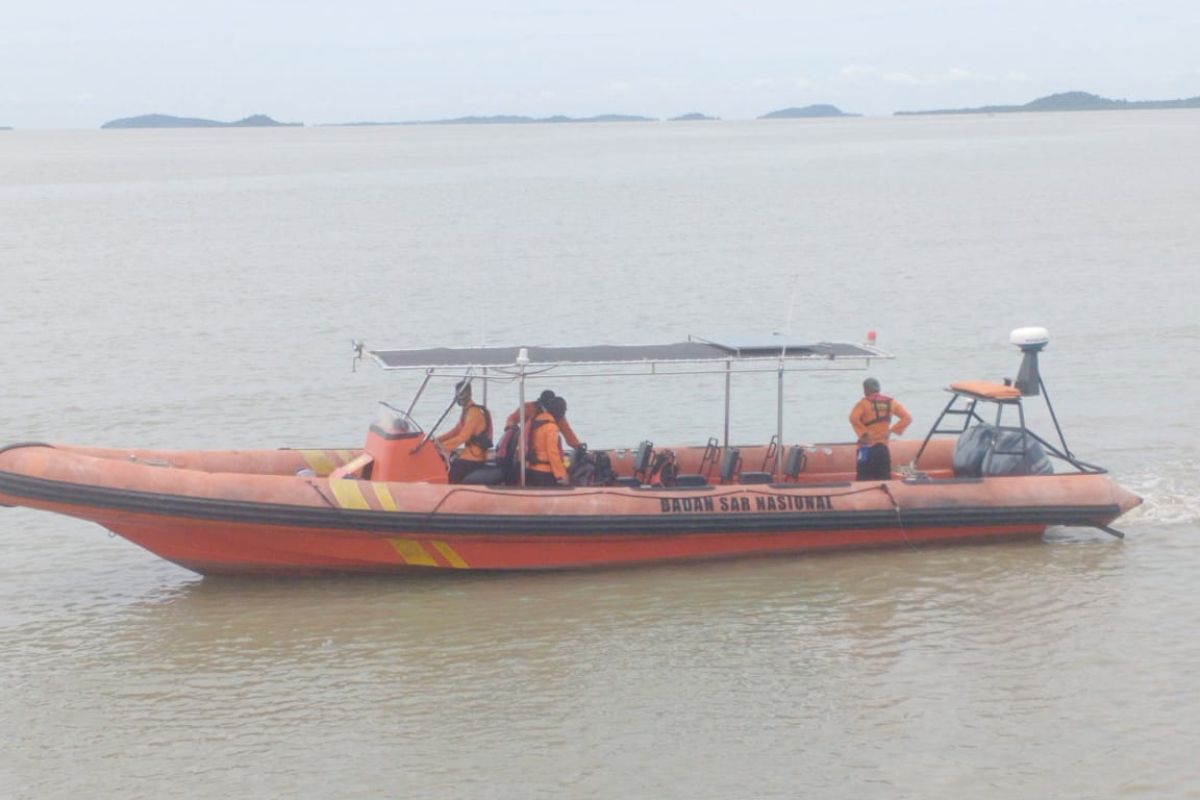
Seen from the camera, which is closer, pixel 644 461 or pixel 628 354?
pixel 628 354

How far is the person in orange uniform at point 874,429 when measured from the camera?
1208cm

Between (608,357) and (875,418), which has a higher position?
(608,357)

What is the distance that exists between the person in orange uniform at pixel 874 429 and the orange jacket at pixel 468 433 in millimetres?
2872

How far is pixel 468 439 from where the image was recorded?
454 inches

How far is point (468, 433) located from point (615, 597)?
1.65m

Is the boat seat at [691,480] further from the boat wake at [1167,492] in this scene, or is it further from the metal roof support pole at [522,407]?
the boat wake at [1167,492]

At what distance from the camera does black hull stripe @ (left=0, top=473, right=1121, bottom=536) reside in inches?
403

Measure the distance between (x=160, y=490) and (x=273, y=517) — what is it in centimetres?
75

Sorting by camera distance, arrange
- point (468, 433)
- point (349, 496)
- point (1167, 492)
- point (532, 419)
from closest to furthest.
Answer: point (349, 496), point (532, 419), point (468, 433), point (1167, 492)

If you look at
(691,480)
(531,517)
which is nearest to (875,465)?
(691,480)

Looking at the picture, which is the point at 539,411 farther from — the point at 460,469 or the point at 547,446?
the point at 460,469

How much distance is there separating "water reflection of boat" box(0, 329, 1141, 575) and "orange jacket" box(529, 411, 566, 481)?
19cm

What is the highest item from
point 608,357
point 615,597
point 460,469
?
point 608,357

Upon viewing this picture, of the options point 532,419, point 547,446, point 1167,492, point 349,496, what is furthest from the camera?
point 1167,492
